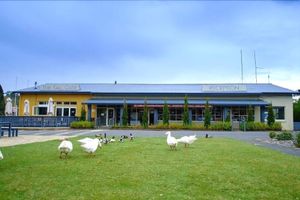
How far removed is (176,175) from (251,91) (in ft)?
98.5

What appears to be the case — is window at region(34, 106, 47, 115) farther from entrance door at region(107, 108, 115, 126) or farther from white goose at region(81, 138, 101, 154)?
white goose at region(81, 138, 101, 154)

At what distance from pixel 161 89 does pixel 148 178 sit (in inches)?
1234

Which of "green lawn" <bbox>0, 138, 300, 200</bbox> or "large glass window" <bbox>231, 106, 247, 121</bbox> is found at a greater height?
"large glass window" <bbox>231, 106, 247, 121</bbox>

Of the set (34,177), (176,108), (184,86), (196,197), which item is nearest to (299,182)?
(196,197)

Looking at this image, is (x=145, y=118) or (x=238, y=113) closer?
(x=145, y=118)

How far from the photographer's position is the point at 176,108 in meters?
34.9

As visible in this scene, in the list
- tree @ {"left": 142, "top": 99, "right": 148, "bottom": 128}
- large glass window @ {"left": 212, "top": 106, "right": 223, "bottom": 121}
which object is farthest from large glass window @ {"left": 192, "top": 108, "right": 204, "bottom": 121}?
tree @ {"left": 142, "top": 99, "right": 148, "bottom": 128}

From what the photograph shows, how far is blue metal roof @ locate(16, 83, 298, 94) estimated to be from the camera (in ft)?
115

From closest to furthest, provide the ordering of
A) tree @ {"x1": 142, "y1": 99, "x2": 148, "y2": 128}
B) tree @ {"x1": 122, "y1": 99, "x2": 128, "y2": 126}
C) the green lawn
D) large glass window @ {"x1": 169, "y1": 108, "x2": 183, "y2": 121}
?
the green lawn < tree @ {"x1": 142, "y1": 99, "x2": 148, "y2": 128} < tree @ {"x1": 122, "y1": 99, "x2": 128, "y2": 126} < large glass window @ {"x1": 169, "y1": 108, "x2": 183, "y2": 121}

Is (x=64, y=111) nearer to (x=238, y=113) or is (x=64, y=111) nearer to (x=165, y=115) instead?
(x=165, y=115)

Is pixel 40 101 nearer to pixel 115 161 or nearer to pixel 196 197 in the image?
pixel 115 161

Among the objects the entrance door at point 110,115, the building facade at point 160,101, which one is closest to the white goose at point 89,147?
the building facade at point 160,101

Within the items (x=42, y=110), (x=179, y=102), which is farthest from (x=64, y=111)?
(x=179, y=102)

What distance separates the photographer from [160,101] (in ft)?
113
